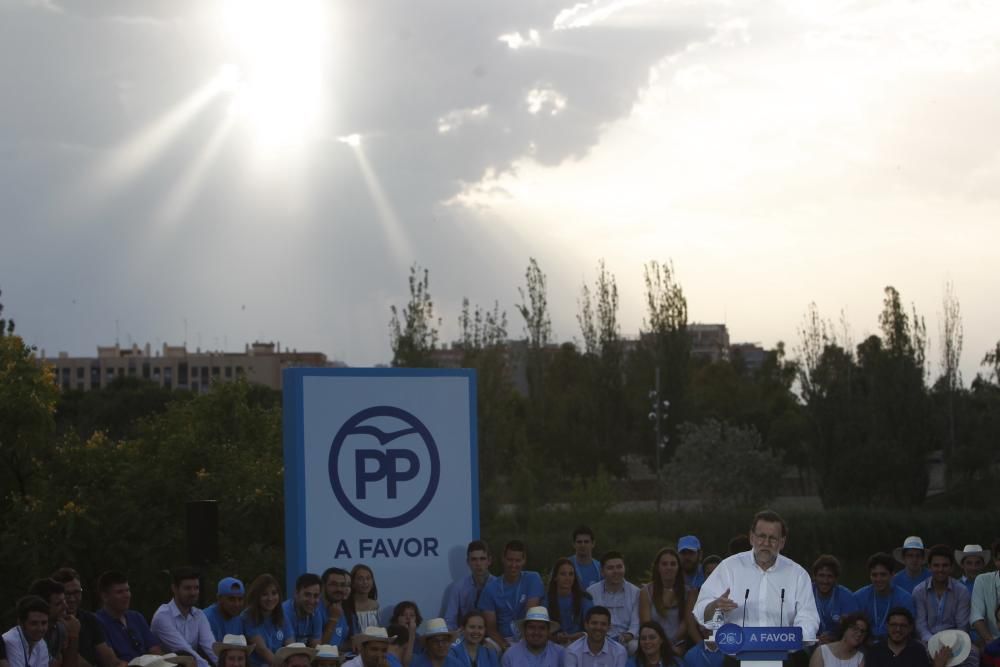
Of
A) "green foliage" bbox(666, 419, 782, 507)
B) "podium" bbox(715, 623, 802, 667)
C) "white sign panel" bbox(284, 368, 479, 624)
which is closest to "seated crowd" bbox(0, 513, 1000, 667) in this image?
"white sign panel" bbox(284, 368, 479, 624)

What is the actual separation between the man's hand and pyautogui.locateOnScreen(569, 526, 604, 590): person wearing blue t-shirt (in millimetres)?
6012

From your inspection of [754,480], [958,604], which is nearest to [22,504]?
[958,604]

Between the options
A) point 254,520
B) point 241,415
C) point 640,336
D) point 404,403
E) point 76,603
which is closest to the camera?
point 76,603

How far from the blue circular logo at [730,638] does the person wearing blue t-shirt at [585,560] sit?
20.5 ft

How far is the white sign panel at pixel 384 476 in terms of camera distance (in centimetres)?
998

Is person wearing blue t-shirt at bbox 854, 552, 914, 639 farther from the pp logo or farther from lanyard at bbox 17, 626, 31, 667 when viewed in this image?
lanyard at bbox 17, 626, 31, 667

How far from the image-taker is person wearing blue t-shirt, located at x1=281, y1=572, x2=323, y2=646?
31.4 feet

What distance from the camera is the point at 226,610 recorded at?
32.1ft

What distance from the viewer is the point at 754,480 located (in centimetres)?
3888

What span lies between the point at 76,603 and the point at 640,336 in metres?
Answer: 46.3

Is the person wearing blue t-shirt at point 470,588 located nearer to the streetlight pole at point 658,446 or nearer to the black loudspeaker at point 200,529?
the black loudspeaker at point 200,529

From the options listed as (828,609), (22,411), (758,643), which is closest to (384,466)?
(828,609)

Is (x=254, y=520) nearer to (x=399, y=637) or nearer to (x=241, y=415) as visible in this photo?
(x=241, y=415)

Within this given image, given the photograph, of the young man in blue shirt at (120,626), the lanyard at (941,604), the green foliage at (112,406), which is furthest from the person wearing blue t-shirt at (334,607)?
the green foliage at (112,406)
